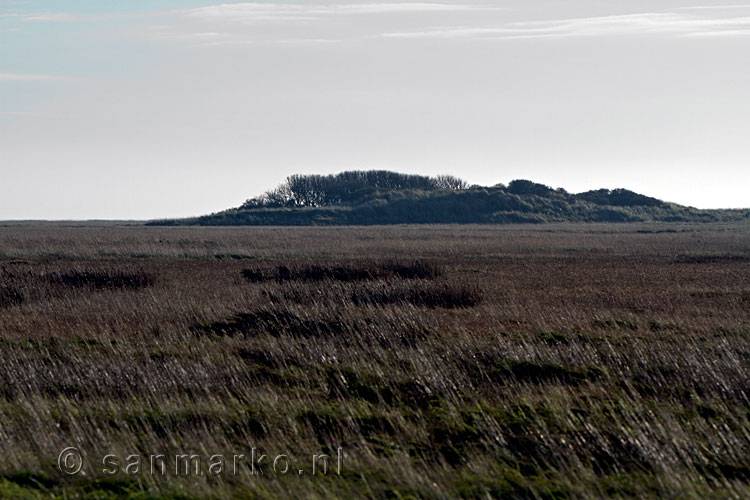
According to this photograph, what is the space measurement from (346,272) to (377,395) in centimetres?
1478

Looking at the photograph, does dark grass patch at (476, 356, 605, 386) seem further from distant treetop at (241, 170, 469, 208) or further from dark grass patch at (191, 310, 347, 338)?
distant treetop at (241, 170, 469, 208)

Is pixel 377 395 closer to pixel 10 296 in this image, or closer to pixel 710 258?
pixel 10 296

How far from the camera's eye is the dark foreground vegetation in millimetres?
117062

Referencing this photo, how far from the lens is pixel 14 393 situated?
9.33 meters

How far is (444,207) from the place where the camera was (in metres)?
123

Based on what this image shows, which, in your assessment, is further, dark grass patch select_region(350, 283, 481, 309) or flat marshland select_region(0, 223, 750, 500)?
dark grass patch select_region(350, 283, 481, 309)

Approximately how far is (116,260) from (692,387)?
27.5m

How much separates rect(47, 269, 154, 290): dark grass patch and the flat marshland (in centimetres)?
298

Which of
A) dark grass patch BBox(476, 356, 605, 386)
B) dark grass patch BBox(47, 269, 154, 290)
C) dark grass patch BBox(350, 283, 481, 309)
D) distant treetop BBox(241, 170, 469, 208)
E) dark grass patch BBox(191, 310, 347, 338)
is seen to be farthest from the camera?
distant treetop BBox(241, 170, 469, 208)

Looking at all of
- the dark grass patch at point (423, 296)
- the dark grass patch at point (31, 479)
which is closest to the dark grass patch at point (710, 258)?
the dark grass patch at point (423, 296)

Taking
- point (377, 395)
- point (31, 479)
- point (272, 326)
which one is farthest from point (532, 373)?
point (31, 479)

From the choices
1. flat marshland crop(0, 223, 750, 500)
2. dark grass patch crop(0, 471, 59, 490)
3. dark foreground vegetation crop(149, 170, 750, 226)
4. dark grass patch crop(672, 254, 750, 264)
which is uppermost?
dark foreground vegetation crop(149, 170, 750, 226)

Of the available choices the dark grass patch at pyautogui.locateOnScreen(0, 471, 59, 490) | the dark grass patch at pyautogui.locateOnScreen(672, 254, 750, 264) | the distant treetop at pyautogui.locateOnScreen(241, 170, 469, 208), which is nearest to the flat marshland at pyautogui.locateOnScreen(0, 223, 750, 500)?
the dark grass patch at pyautogui.locateOnScreen(0, 471, 59, 490)

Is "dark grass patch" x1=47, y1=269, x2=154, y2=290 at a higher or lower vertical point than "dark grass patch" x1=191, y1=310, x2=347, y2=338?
higher
